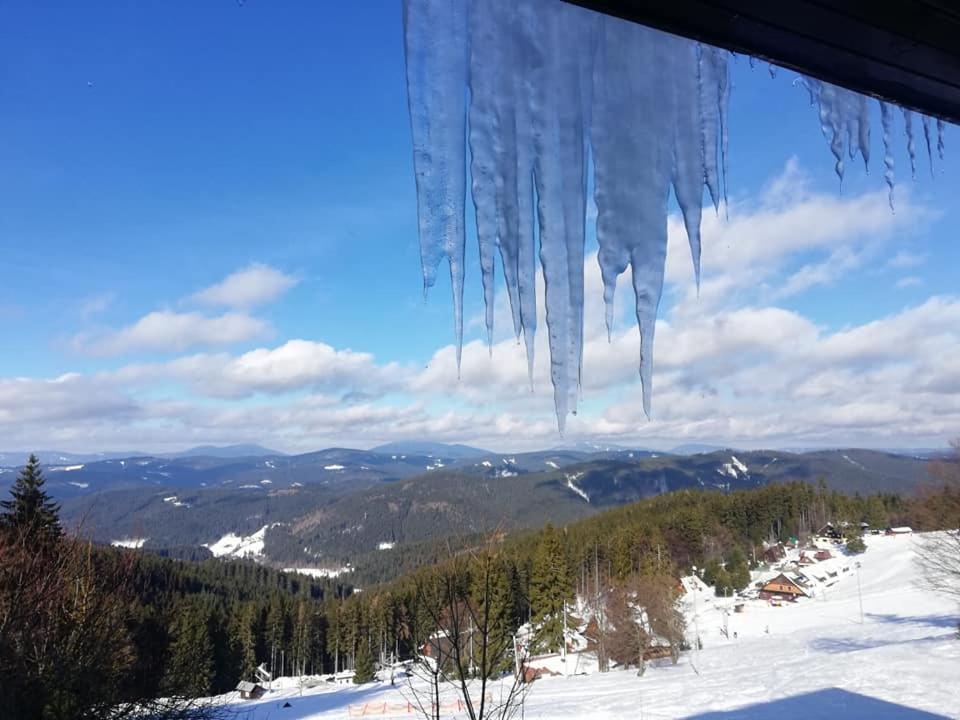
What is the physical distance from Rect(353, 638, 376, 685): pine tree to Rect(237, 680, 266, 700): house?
6948 mm

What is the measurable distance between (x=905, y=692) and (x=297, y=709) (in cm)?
2870

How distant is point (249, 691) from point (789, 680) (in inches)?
1485

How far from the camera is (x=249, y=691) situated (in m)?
38.6

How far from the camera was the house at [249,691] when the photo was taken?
1496 inches

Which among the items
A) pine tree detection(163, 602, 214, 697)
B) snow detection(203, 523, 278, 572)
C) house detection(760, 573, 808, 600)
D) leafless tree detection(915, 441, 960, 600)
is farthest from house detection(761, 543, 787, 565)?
snow detection(203, 523, 278, 572)

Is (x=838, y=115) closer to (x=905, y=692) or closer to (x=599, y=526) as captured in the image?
(x=905, y=692)

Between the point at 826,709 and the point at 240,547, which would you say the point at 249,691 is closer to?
the point at 826,709

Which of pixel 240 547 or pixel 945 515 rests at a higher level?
pixel 945 515

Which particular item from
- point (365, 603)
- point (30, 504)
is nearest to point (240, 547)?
point (365, 603)

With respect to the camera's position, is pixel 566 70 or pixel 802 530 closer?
pixel 566 70

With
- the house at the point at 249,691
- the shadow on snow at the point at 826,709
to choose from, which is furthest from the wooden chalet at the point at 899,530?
the house at the point at 249,691

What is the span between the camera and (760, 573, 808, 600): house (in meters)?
44.4

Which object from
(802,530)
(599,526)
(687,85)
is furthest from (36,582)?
(802,530)

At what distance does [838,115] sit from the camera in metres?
1.47
